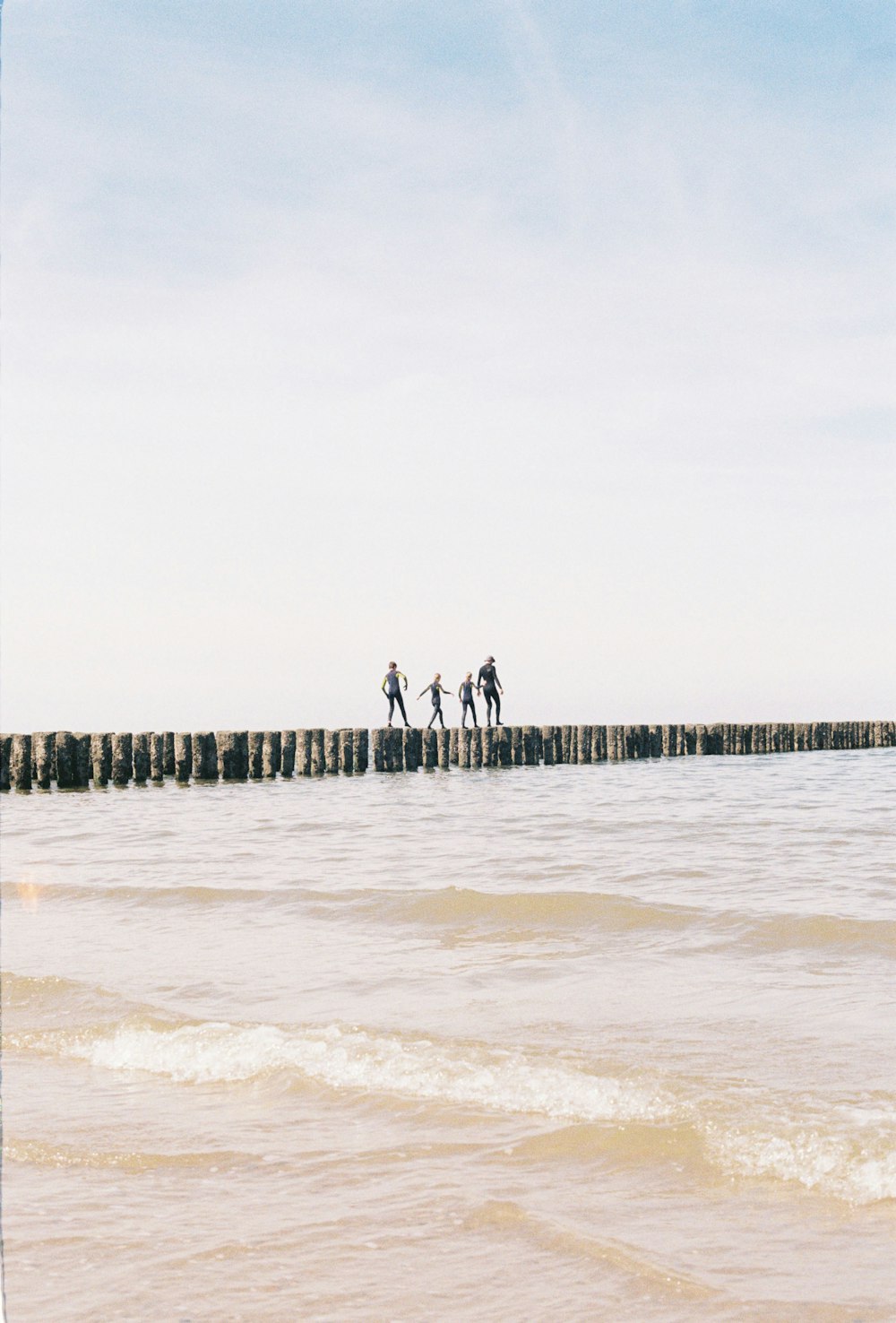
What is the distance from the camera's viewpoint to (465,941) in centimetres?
815

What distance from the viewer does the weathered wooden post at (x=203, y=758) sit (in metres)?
23.7

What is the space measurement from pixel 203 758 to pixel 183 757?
0.42 m

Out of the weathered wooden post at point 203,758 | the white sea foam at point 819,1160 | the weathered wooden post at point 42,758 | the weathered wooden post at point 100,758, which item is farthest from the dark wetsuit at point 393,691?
the white sea foam at point 819,1160

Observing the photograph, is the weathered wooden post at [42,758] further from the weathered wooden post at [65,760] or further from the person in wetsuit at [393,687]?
the person in wetsuit at [393,687]

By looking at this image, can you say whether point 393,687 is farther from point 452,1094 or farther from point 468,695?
point 452,1094

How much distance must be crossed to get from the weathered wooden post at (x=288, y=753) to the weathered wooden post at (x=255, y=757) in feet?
1.38

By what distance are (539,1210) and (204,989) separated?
3.47 metres

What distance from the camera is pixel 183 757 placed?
2359 centimetres

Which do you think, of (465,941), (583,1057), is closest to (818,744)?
(465,941)

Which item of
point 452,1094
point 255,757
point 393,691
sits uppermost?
point 393,691

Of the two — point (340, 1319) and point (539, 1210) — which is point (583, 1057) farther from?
point (340, 1319)

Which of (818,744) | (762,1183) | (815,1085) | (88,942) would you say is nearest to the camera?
(762,1183)

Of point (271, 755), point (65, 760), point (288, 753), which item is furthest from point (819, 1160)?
point (288, 753)

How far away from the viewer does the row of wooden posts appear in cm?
2231
